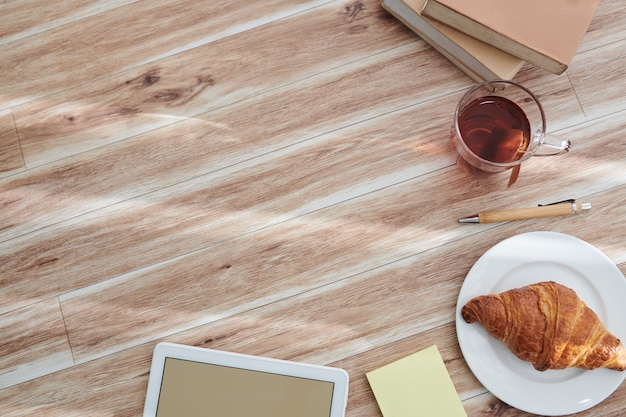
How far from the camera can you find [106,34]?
102cm

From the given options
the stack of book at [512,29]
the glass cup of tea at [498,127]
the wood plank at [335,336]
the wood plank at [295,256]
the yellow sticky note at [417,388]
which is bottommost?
the yellow sticky note at [417,388]

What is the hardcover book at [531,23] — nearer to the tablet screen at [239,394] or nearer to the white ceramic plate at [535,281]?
the white ceramic plate at [535,281]

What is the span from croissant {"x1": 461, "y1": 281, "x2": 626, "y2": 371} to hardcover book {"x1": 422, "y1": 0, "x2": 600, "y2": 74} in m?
0.35

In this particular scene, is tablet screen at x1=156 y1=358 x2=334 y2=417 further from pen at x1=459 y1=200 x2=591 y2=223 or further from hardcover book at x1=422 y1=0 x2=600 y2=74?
hardcover book at x1=422 y1=0 x2=600 y2=74

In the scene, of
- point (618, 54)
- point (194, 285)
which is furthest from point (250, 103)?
point (618, 54)

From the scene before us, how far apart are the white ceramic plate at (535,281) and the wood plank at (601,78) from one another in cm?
23

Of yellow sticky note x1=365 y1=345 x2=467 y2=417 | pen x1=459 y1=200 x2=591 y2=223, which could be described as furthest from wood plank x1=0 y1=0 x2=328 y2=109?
yellow sticky note x1=365 y1=345 x2=467 y2=417

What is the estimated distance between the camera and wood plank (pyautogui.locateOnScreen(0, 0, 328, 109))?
1013mm

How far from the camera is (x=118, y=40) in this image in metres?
1.02

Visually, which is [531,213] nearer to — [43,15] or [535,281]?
[535,281]

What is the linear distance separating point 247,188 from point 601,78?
604 millimetres

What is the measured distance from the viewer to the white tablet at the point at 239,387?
0.90 metres

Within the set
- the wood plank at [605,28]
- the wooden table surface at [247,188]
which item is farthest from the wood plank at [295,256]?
the wood plank at [605,28]

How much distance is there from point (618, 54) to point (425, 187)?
0.39 meters
